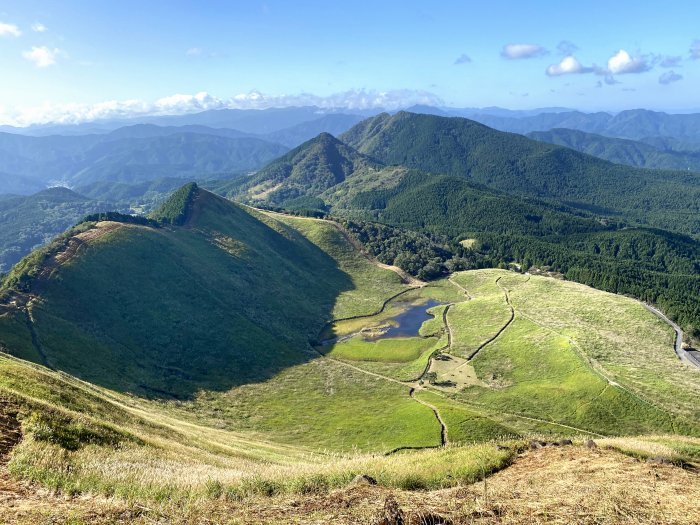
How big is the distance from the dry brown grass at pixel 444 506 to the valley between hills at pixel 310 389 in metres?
0.13

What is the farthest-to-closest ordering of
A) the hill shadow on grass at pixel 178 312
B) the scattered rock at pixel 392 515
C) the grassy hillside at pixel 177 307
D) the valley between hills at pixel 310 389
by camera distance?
the grassy hillside at pixel 177 307
the hill shadow on grass at pixel 178 312
the valley between hills at pixel 310 389
the scattered rock at pixel 392 515

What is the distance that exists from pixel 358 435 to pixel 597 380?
4851cm

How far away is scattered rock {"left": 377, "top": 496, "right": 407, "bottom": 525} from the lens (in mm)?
15336

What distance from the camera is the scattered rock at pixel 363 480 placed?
67.5 feet

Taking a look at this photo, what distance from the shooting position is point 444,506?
17062 millimetres

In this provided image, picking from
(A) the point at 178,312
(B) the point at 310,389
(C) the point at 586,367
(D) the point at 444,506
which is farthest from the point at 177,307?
(D) the point at 444,506

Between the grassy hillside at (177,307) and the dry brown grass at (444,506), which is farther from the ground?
the dry brown grass at (444,506)

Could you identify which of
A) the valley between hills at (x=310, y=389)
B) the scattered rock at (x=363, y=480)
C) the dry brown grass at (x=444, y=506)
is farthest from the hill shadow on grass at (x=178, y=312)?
the scattered rock at (x=363, y=480)

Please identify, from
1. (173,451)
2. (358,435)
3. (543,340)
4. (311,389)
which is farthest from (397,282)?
(173,451)

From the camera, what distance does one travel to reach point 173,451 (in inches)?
1396

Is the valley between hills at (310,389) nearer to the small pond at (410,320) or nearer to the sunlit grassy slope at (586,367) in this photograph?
the sunlit grassy slope at (586,367)

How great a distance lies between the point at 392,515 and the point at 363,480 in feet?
18.5

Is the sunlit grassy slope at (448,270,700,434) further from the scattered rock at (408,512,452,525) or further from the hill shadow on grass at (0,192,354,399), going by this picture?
the scattered rock at (408,512,452,525)

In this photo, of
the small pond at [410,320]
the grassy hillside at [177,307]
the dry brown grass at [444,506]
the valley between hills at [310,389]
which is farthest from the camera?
the small pond at [410,320]
